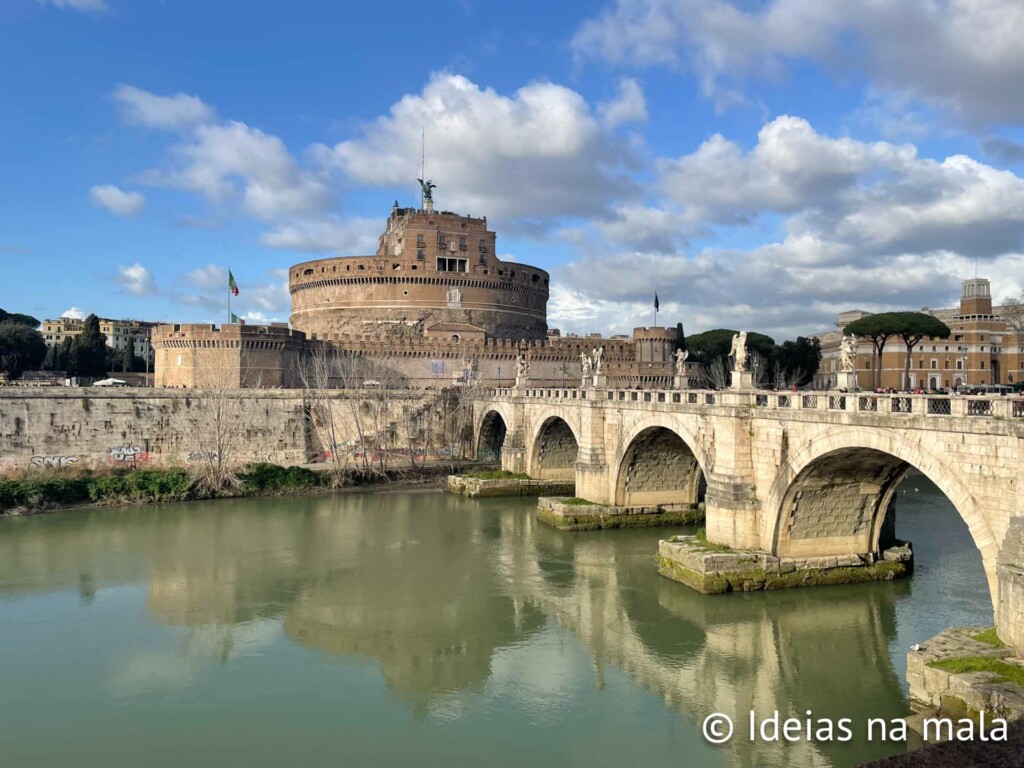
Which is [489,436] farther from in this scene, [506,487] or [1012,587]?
[1012,587]

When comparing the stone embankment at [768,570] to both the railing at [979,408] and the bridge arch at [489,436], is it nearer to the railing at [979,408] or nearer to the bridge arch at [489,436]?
the railing at [979,408]

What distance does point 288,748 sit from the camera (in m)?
11.7

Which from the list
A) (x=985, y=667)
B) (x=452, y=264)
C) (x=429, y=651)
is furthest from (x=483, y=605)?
(x=452, y=264)

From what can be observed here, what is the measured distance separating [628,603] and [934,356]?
57856mm

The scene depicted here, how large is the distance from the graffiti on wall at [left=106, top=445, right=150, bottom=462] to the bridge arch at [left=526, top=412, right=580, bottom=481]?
18.7 metres

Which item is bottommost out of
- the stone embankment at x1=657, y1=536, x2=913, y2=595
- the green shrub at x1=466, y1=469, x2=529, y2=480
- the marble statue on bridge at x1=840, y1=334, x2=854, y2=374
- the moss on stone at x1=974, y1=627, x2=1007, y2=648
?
Answer: the stone embankment at x1=657, y1=536, x2=913, y2=595

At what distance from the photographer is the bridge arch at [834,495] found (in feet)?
51.1

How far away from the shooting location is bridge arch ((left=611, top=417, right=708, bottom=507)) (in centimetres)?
2548

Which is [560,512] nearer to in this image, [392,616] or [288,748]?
[392,616]

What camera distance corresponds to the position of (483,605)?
1861cm

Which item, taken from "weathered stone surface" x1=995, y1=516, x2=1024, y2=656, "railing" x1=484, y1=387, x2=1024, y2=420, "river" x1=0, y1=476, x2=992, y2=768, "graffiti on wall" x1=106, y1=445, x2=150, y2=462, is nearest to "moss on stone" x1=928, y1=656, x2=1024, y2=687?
"weathered stone surface" x1=995, y1=516, x2=1024, y2=656

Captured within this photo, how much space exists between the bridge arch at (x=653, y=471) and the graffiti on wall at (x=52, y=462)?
25.2m

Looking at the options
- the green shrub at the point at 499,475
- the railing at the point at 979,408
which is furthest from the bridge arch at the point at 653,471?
the railing at the point at 979,408

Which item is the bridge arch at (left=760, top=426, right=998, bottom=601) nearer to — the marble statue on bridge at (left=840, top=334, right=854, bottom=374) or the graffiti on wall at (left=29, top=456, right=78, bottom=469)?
the marble statue on bridge at (left=840, top=334, right=854, bottom=374)
